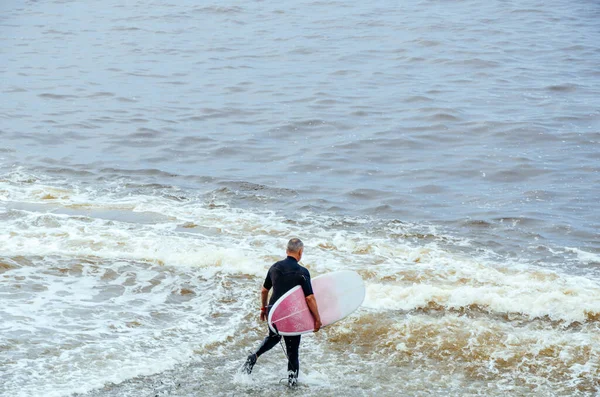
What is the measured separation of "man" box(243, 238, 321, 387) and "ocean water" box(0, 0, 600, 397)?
33 centimetres

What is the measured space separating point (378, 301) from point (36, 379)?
196 inches

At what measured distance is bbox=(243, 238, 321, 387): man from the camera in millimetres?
9000

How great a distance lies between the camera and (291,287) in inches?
354

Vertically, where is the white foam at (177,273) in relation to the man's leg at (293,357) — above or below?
below

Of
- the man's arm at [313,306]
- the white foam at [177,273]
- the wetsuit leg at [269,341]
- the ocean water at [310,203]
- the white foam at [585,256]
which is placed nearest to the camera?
the man's arm at [313,306]

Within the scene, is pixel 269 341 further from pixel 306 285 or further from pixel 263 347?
pixel 306 285

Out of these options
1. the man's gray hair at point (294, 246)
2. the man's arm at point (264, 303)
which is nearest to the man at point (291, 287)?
the man's gray hair at point (294, 246)

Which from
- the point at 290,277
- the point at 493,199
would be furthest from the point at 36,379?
the point at 493,199

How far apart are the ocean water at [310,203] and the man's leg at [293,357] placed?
25cm

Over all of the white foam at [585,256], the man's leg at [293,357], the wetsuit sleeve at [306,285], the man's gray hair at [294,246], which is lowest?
the white foam at [585,256]

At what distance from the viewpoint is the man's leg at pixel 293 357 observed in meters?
9.08

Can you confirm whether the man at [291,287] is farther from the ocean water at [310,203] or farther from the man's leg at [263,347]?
the ocean water at [310,203]

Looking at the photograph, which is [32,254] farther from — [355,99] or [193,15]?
[193,15]

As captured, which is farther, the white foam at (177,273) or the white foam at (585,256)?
the white foam at (585,256)
